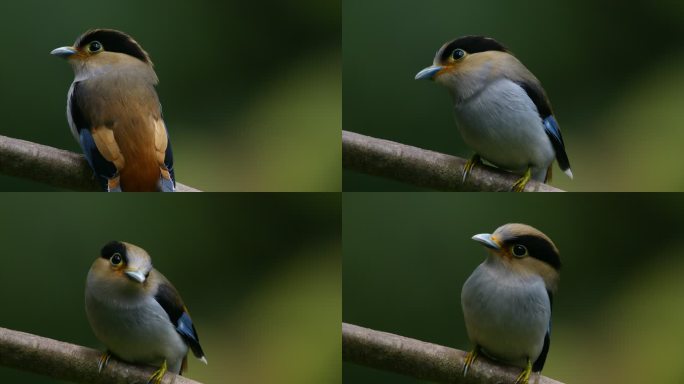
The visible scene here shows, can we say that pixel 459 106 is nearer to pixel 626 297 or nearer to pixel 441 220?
pixel 441 220

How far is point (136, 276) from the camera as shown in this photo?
11.9 ft

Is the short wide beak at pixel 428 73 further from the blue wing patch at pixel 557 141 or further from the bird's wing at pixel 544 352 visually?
the bird's wing at pixel 544 352

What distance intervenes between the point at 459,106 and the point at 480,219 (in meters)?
0.61

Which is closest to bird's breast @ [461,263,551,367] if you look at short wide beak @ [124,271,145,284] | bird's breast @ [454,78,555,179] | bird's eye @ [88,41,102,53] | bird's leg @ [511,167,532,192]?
bird's leg @ [511,167,532,192]

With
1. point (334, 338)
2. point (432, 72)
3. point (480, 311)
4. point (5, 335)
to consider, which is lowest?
point (334, 338)

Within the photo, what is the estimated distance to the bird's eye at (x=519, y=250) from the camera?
12.0 ft

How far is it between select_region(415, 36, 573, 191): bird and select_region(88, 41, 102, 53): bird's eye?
1093mm

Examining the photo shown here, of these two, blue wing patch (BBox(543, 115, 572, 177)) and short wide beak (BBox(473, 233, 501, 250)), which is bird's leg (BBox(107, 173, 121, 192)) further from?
blue wing patch (BBox(543, 115, 572, 177))

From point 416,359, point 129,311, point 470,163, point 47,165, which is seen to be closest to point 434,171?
point 470,163

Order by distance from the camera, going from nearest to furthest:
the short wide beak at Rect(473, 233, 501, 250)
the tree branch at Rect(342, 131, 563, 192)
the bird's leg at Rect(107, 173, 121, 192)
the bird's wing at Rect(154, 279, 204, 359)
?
the bird's leg at Rect(107, 173, 121, 192)
the short wide beak at Rect(473, 233, 501, 250)
the tree branch at Rect(342, 131, 563, 192)
the bird's wing at Rect(154, 279, 204, 359)

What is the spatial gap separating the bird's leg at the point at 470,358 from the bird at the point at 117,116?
112 cm

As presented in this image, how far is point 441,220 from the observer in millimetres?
4305

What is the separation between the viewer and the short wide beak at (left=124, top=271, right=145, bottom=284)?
3.61 metres

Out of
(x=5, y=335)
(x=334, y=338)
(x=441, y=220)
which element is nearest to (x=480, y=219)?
(x=441, y=220)
